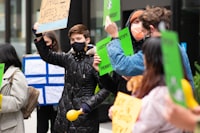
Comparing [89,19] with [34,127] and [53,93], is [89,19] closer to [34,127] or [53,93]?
Answer: [34,127]

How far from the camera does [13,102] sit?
12.9ft

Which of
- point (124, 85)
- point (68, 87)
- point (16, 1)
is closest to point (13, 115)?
point (68, 87)

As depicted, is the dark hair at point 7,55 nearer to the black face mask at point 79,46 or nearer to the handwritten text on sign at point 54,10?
the handwritten text on sign at point 54,10

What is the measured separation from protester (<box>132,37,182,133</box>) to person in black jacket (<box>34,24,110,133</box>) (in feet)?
5.66

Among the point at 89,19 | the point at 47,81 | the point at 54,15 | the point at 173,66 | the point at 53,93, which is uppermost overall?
the point at 54,15

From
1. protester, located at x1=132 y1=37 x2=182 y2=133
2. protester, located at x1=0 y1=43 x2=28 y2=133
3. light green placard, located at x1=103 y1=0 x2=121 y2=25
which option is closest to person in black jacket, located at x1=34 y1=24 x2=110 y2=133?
protester, located at x1=0 y1=43 x2=28 y2=133

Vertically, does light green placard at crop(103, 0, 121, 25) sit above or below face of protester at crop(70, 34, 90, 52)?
above

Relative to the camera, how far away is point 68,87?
4.28 m

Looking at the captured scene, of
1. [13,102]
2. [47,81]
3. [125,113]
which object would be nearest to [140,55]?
[125,113]

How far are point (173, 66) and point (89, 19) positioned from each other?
7.74 m

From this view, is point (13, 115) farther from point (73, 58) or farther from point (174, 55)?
point (174, 55)

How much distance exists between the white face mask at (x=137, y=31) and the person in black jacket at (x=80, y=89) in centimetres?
109

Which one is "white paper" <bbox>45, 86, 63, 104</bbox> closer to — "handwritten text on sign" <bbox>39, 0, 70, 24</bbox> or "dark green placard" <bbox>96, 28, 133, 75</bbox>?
"handwritten text on sign" <bbox>39, 0, 70, 24</bbox>

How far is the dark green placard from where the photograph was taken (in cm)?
309
